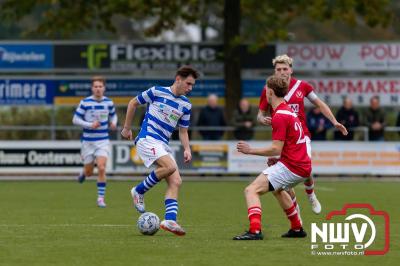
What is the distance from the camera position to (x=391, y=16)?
33812mm

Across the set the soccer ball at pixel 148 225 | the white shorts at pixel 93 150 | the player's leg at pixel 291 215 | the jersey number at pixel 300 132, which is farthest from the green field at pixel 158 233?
the jersey number at pixel 300 132

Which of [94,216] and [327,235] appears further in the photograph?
[94,216]

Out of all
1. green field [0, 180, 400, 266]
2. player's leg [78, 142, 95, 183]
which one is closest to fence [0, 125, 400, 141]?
green field [0, 180, 400, 266]

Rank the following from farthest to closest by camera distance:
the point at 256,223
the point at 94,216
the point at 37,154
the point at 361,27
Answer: the point at 361,27 < the point at 37,154 < the point at 94,216 < the point at 256,223

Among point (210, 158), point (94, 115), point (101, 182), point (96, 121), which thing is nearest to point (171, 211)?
point (101, 182)

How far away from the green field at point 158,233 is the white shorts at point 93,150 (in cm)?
79

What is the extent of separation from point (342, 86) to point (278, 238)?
19.7 m

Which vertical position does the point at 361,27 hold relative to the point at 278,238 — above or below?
above

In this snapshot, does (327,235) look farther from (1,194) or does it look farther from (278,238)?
(1,194)

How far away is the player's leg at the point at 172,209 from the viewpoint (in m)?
13.0

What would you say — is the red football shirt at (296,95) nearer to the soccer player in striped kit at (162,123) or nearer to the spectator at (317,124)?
the soccer player in striped kit at (162,123)

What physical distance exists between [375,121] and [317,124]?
1.48 m

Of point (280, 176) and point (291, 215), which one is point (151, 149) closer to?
point (291, 215)

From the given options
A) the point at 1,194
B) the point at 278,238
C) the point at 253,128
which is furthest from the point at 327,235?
the point at 253,128
